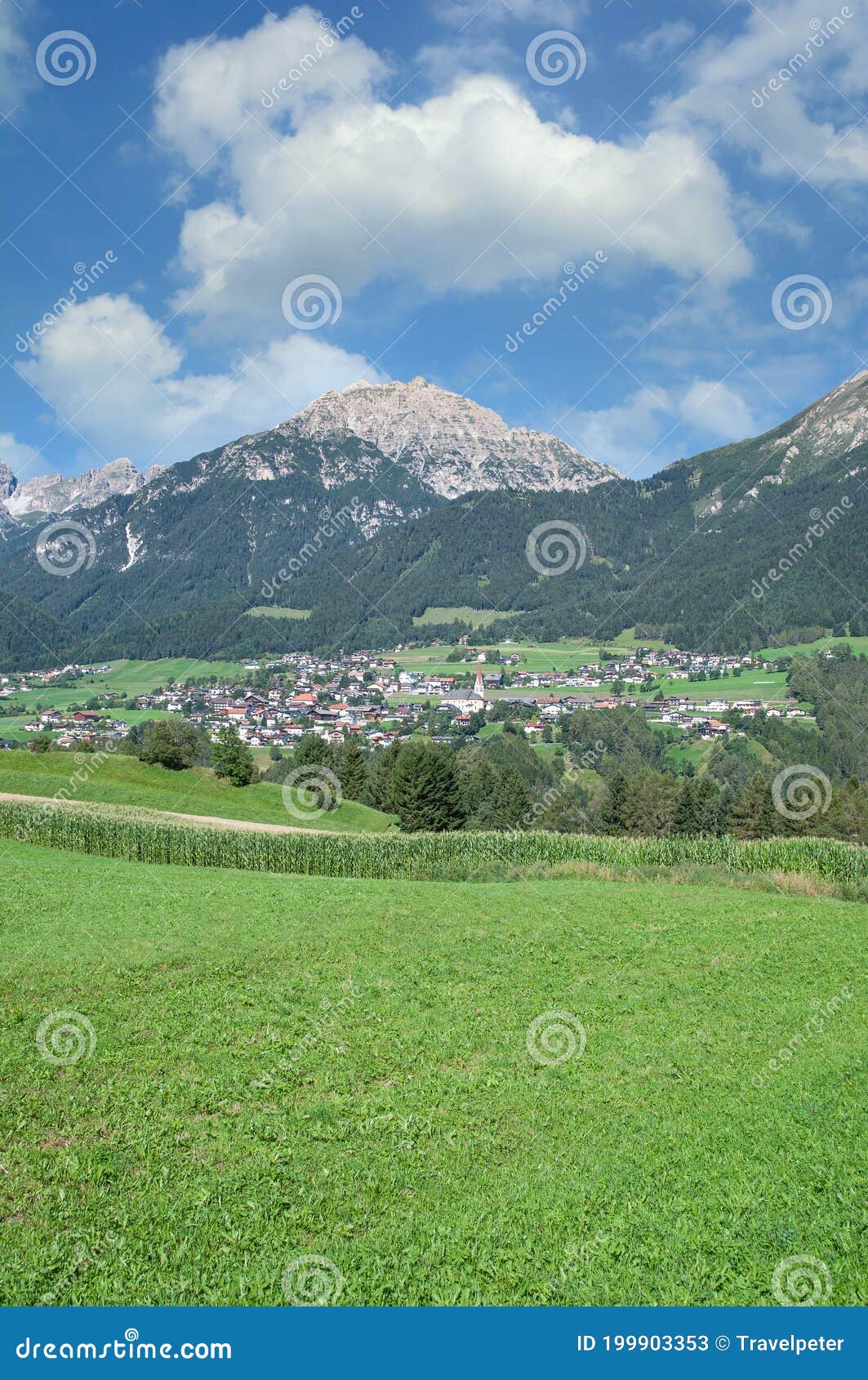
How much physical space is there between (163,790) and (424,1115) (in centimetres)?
4918

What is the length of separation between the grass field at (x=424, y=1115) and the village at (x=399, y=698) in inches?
3466

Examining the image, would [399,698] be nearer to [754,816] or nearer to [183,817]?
[754,816]

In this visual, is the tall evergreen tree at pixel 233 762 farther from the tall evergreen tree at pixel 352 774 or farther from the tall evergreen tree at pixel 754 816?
the tall evergreen tree at pixel 754 816

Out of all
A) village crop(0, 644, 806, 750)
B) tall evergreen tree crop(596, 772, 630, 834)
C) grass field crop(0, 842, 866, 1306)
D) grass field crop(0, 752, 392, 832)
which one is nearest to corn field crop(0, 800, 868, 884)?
grass field crop(0, 752, 392, 832)

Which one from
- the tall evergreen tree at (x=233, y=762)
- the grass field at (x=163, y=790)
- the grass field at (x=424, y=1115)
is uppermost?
the grass field at (x=424, y=1115)

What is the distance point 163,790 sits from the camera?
56.7 meters

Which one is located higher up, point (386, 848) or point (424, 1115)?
point (424, 1115)

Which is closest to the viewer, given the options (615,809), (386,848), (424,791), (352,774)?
(386,848)

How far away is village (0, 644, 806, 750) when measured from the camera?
128 metres

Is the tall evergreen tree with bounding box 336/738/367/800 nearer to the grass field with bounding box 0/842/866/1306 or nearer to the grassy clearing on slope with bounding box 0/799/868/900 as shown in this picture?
the grassy clearing on slope with bounding box 0/799/868/900

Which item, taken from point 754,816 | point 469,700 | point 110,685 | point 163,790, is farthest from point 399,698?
point 163,790

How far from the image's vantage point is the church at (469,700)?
146 metres

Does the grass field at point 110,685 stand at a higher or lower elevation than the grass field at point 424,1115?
lower

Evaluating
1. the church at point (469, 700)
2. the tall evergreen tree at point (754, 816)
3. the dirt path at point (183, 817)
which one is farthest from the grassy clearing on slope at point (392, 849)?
the church at point (469, 700)
